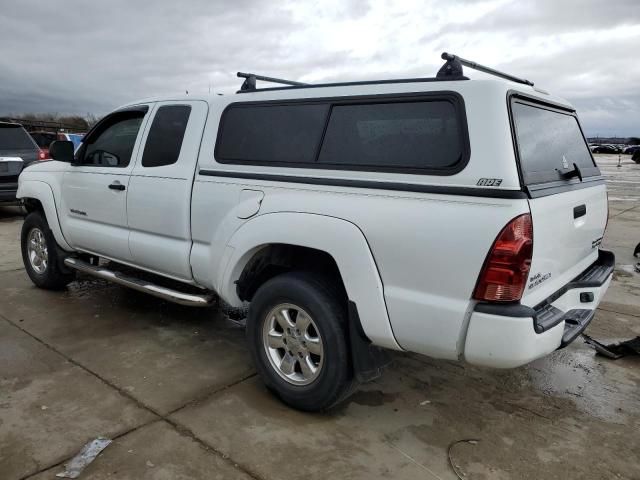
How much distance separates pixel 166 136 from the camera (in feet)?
13.5

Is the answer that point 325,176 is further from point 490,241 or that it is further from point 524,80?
point 524,80

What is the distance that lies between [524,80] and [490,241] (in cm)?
148

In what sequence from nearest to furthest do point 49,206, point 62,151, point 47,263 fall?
point 62,151, point 49,206, point 47,263

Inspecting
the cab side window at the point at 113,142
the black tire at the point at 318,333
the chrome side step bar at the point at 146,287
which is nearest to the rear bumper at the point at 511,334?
the black tire at the point at 318,333

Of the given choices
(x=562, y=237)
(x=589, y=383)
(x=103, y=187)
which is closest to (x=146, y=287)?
(x=103, y=187)

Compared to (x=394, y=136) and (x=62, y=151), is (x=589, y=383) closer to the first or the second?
(x=394, y=136)

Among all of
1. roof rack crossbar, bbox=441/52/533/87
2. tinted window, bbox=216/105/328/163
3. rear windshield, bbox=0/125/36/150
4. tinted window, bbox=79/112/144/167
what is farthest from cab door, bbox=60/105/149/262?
rear windshield, bbox=0/125/36/150

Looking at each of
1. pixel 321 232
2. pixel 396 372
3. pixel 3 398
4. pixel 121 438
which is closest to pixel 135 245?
pixel 3 398

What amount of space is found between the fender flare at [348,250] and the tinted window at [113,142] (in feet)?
6.34

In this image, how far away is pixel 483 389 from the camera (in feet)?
11.9

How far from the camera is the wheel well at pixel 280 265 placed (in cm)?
322

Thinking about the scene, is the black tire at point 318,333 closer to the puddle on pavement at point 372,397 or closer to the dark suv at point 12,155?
the puddle on pavement at point 372,397

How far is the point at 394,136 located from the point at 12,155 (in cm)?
1014

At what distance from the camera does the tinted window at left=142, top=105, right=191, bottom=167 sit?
13.1 ft
